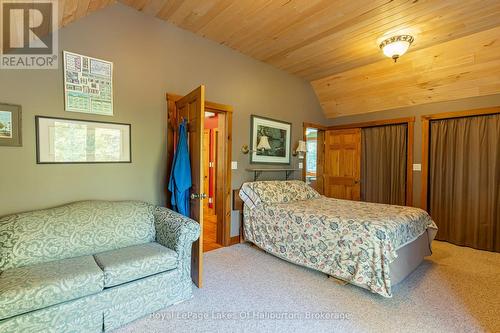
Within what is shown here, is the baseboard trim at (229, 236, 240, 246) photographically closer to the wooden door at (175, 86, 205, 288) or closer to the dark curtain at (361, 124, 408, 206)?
the wooden door at (175, 86, 205, 288)

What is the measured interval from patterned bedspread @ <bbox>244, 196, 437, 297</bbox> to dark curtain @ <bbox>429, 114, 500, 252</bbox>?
3.87 feet

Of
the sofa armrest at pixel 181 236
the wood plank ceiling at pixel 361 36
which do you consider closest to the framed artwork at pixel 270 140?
the wood plank ceiling at pixel 361 36

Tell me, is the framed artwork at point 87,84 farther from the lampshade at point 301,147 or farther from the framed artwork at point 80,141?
the lampshade at point 301,147

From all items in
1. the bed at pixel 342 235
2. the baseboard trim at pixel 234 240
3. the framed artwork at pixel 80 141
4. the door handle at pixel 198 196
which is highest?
the framed artwork at pixel 80 141

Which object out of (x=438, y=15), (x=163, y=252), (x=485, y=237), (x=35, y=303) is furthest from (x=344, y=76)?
(x=35, y=303)

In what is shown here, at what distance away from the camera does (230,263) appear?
294 cm

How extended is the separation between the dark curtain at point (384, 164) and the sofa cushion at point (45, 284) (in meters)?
4.47

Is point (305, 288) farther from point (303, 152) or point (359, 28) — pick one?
point (359, 28)

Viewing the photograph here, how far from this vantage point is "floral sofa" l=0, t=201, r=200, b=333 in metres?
1.50

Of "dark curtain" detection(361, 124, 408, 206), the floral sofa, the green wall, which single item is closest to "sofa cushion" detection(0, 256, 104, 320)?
the floral sofa

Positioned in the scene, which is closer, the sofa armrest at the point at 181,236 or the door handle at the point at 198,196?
the sofa armrest at the point at 181,236

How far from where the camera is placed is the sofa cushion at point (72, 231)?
1795 mm

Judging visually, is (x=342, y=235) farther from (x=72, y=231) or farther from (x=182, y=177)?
(x=72, y=231)

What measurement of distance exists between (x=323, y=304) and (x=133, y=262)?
1.62m
